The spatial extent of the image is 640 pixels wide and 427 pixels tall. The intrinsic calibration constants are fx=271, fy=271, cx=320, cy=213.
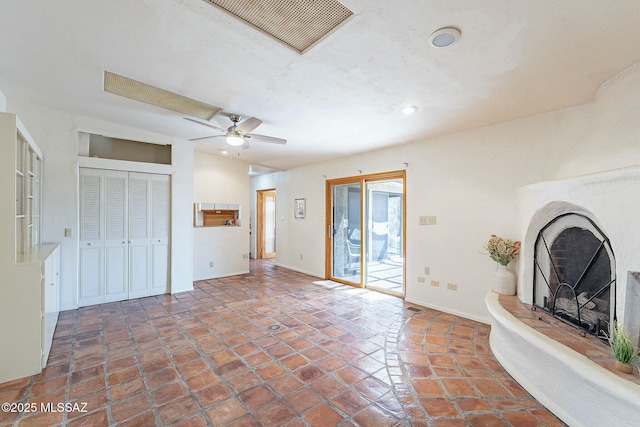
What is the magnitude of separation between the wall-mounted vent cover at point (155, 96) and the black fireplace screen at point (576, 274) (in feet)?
12.0

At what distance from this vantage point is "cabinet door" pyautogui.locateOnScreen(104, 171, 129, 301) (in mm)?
4023

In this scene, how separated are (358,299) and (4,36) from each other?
4582mm

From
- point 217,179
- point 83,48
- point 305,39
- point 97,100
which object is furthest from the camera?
point 217,179

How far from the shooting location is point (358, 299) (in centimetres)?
436

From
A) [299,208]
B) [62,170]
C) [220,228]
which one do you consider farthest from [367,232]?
[62,170]

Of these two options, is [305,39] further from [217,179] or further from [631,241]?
[217,179]

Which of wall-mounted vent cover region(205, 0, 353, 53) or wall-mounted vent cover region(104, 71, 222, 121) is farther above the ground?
wall-mounted vent cover region(104, 71, 222, 121)

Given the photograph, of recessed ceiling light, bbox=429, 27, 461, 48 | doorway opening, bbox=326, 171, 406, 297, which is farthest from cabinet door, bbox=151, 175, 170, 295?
recessed ceiling light, bbox=429, 27, 461, 48

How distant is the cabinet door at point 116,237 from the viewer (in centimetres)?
402

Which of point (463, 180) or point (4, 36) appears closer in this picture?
point (4, 36)

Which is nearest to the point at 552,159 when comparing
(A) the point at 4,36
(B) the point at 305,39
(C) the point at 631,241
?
(C) the point at 631,241

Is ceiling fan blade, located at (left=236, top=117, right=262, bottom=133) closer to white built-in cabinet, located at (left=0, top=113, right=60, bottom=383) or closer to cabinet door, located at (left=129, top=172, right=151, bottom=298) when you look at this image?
white built-in cabinet, located at (left=0, top=113, right=60, bottom=383)

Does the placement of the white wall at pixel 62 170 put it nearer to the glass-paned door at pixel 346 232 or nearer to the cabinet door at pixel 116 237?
the cabinet door at pixel 116 237

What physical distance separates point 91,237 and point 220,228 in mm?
2169
